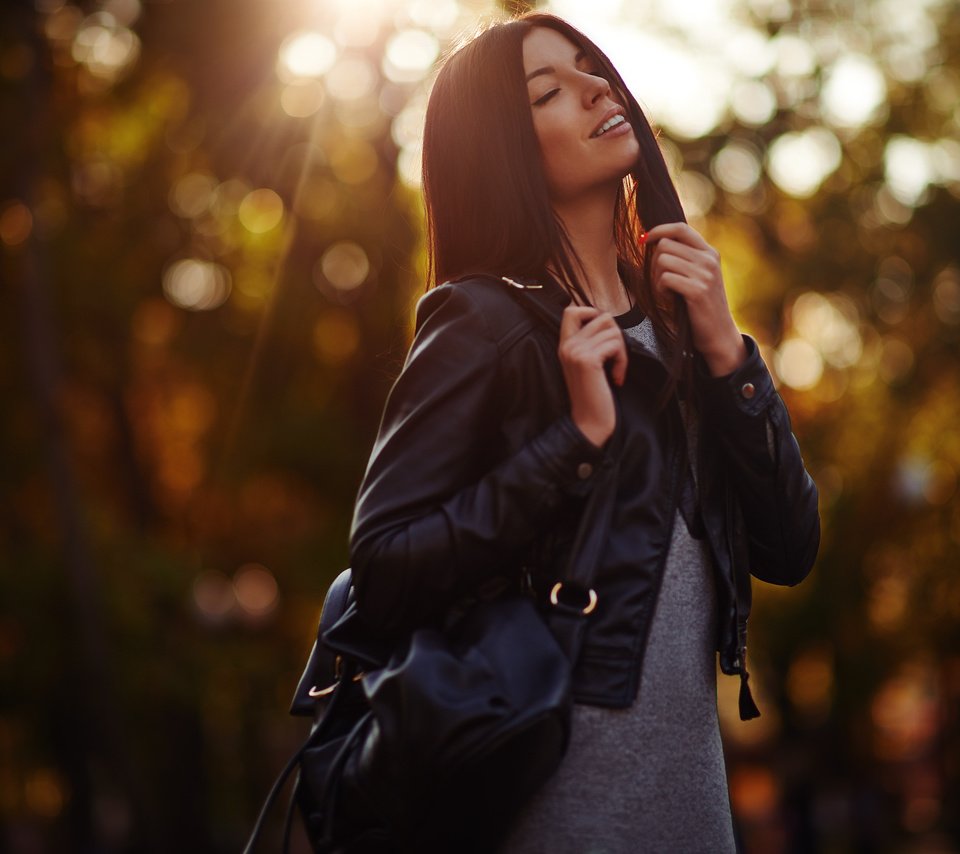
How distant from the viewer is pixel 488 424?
7.32ft

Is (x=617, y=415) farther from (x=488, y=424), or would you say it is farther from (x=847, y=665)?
(x=847, y=665)

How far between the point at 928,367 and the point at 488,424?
18291 mm

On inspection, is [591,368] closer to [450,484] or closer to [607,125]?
[450,484]

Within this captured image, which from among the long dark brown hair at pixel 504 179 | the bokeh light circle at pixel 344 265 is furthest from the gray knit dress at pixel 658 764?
the bokeh light circle at pixel 344 265

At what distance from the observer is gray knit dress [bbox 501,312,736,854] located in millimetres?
2117

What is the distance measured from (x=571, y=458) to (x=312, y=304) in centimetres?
A: 1946

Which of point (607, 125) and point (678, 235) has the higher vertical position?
point (607, 125)

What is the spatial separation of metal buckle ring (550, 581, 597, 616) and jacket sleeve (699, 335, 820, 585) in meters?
0.42

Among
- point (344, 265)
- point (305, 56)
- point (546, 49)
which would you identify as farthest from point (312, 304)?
point (546, 49)

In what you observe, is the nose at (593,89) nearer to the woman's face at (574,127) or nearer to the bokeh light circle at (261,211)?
the woman's face at (574,127)

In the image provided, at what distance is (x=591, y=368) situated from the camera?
2160 mm

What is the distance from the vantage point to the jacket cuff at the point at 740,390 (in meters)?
2.33

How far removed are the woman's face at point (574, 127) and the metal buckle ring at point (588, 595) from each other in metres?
0.73

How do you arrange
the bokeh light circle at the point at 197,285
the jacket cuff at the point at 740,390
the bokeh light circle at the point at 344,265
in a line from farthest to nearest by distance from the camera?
the bokeh light circle at the point at 197,285 < the bokeh light circle at the point at 344,265 < the jacket cuff at the point at 740,390
